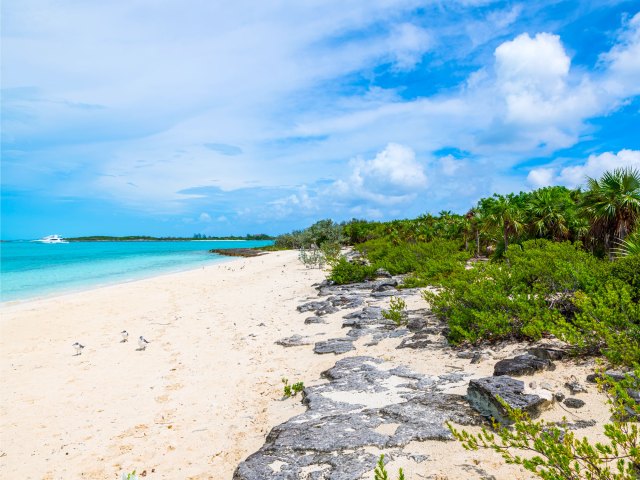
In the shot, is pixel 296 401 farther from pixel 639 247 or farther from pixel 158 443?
pixel 639 247

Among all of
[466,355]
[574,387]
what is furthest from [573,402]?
[466,355]

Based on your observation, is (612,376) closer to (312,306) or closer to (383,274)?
(312,306)

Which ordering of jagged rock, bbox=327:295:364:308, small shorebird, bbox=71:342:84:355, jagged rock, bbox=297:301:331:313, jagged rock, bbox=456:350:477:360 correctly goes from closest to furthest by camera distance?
jagged rock, bbox=456:350:477:360, small shorebird, bbox=71:342:84:355, jagged rock, bbox=327:295:364:308, jagged rock, bbox=297:301:331:313

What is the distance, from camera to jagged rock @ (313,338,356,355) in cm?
956

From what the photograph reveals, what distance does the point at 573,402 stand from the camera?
17.7ft

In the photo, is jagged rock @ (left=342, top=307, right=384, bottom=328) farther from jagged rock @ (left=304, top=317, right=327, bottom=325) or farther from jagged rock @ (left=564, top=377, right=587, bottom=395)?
jagged rock @ (left=564, top=377, right=587, bottom=395)

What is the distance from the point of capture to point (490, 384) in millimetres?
5527

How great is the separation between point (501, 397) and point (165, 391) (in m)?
6.37

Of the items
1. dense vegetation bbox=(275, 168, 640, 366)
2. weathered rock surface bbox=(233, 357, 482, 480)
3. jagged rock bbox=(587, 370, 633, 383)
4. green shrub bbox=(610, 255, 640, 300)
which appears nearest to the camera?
weathered rock surface bbox=(233, 357, 482, 480)

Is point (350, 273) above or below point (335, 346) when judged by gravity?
above

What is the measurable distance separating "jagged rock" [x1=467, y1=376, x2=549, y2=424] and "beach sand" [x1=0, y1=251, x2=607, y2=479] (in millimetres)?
603

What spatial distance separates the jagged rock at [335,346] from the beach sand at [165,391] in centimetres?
26

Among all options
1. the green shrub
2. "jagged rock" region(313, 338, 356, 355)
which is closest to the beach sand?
"jagged rock" region(313, 338, 356, 355)

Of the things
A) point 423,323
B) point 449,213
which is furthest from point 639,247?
point 449,213
